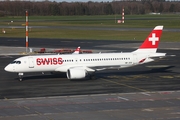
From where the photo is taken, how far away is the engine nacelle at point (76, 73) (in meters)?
53.1

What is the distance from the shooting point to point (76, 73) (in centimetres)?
5322

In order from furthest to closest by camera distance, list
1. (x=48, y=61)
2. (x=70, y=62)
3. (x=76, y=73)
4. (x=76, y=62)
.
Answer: (x=76, y=62) → (x=70, y=62) → (x=48, y=61) → (x=76, y=73)

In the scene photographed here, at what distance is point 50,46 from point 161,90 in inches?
2221

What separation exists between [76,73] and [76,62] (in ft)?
7.92

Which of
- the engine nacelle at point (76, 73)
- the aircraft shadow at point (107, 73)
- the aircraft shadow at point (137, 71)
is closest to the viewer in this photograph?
the engine nacelle at point (76, 73)

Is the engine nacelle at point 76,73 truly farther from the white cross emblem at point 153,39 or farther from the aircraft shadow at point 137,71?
the white cross emblem at point 153,39

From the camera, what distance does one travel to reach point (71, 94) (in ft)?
150

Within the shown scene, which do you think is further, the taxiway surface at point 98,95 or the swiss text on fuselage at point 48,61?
the swiss text on fuselage at point 48,61

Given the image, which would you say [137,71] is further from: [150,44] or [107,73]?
[150,44]

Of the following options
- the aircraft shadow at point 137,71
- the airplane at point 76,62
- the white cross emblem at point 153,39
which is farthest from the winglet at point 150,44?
the aircraft shadow at point 137,71

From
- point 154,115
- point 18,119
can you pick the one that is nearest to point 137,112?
point 154,115

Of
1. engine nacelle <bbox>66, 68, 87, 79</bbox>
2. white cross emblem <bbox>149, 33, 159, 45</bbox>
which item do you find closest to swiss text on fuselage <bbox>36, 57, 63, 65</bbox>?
engine nacelle <bbox>66, 68, 87, 79</bbox>

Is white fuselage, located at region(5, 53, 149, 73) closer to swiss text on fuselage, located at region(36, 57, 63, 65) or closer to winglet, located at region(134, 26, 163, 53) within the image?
swiss text on fuselage, located at region(36, 57, 63, 65)

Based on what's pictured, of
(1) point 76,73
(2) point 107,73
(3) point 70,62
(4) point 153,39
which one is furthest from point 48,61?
(4) point 153,39
